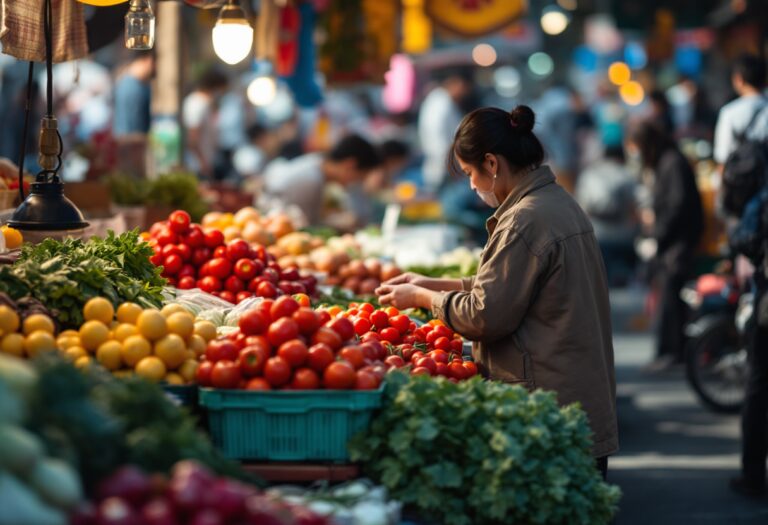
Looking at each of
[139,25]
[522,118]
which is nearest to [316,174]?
[139,25]

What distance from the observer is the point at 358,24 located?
12.1m

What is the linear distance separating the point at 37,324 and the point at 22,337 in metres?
0.07

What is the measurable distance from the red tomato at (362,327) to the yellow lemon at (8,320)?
1.64m

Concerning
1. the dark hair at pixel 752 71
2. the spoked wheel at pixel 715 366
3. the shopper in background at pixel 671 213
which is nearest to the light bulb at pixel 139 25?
the dark hair at pixel 752 71

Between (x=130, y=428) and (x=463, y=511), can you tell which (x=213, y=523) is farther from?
(x=463, y=511)

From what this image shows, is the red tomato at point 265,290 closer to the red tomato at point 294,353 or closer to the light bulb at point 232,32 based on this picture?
the light bulb at point 232,32

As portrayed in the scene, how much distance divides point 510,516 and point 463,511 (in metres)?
0.15

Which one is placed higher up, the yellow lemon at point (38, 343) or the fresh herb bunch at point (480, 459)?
the yellow lemon at point (38, 343)

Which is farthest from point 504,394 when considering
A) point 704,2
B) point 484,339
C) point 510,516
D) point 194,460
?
point 704,2

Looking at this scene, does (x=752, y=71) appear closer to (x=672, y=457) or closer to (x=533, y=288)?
(x=672, y=457)

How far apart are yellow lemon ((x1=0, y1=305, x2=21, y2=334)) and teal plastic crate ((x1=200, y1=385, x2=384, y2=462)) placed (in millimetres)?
660

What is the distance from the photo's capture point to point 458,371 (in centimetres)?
477

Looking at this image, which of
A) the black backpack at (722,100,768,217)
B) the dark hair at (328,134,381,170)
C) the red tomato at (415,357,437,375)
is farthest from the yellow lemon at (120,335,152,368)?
the dark hair at (328,134,381,170)

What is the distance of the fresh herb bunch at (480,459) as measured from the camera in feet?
12.5
